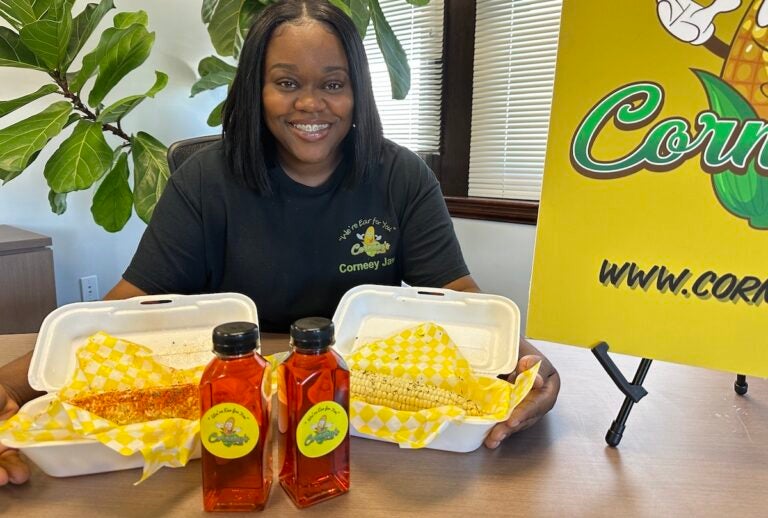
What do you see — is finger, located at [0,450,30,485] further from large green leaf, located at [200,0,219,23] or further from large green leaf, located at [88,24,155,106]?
large green leaf, located at [200,0,219,23]

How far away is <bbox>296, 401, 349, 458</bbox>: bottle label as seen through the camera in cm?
58

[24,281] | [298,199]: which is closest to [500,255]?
[298,199]

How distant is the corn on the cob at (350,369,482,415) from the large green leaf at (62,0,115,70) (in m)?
1.64

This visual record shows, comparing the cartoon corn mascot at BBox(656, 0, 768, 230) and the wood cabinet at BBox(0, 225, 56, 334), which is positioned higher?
the cartoon corn mascot at BBox(656, 0, 768, 230)

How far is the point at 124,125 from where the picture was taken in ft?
8.86

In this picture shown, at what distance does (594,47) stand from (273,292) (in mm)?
866

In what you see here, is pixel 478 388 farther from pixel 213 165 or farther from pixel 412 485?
pixel 213 165

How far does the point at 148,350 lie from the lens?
83 cm

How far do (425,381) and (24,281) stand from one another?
1.90 metres

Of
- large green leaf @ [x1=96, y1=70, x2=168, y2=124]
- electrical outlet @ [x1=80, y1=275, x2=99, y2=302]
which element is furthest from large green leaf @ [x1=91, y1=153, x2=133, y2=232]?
electrical outlet @ [x1=80, y1=275, x2=99, y2=302]

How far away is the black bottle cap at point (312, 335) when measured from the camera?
1.83ft

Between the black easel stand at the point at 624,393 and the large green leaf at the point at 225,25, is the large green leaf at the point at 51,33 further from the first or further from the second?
the black easel stand at the point at 624,393

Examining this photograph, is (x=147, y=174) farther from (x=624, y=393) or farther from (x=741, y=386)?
(x=741, y=386)

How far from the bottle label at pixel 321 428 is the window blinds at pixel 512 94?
1918mm
